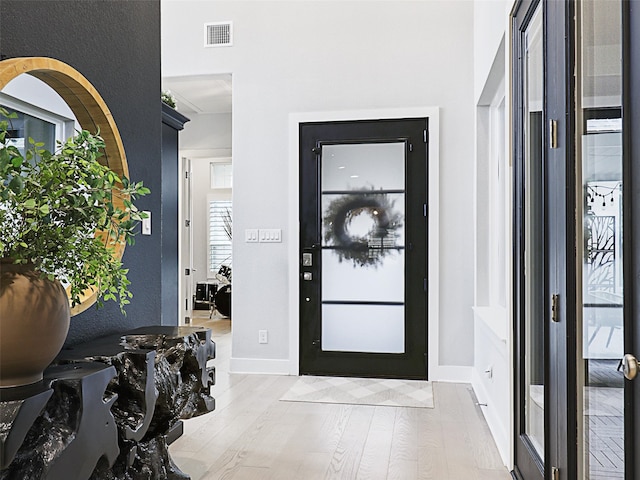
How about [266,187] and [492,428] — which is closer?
[492,428]

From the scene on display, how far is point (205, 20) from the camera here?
4.69m

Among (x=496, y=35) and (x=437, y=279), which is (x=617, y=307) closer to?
(x=496, y=35)

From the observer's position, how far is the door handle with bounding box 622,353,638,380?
1.17 meters

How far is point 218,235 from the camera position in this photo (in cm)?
870

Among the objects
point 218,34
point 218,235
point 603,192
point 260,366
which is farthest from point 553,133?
point 218,235

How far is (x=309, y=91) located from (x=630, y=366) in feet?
12.4

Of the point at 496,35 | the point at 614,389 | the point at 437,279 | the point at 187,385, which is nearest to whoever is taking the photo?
the point at 614,389

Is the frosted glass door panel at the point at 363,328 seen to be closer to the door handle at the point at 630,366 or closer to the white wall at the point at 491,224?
the white wall at the point at 491,224

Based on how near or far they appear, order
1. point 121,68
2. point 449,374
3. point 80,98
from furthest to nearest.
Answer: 1. point 449,374
2. point 121,68
3. point 80,98

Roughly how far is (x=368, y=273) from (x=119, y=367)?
111 inches

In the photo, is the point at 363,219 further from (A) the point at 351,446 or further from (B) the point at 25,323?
(B) the point at 25,323

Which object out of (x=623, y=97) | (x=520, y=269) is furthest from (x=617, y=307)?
(x=520, y=269)

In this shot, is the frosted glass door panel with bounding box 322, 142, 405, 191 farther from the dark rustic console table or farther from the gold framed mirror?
the dark rustic console table

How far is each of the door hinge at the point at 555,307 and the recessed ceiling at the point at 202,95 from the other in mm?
4729
